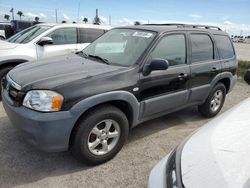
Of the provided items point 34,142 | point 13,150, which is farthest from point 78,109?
point 13,150

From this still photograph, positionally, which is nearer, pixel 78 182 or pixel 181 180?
pixel 181 180

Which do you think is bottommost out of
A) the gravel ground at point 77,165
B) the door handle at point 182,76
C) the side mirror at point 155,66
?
the gravel ground at point 77,165

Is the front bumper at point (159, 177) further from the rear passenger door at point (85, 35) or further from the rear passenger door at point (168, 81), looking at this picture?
the rear passenger door at point (85, 35)

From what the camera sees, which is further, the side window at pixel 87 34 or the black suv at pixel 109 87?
the side window at pixel 87 34

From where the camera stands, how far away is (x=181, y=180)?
1638mm

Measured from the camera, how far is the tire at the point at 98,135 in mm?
3184

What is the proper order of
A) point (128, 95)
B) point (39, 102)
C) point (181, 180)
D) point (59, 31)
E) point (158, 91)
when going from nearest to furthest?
point (181, 180)
point (39, 102)
point (128, 95)
point (158, 91)
point (59, 31)

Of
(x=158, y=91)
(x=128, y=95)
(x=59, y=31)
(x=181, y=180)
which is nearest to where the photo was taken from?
(x=181, y=180)

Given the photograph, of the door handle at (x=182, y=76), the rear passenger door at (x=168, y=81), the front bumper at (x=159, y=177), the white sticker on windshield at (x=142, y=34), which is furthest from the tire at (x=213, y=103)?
the front bumper at (x=159, y=177)

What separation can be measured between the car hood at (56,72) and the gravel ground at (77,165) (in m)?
0.98

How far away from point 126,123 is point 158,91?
2.33ft

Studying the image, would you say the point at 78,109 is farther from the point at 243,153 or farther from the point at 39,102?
the point at 243,153

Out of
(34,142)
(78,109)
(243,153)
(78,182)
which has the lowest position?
(78,182)

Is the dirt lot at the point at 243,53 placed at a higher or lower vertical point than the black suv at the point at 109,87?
lower
